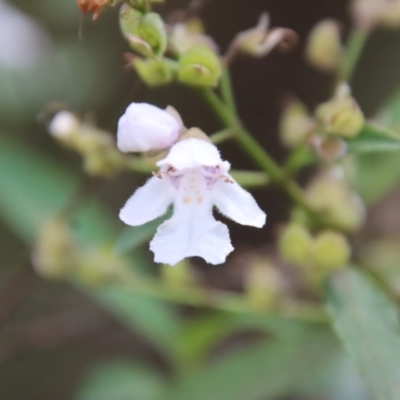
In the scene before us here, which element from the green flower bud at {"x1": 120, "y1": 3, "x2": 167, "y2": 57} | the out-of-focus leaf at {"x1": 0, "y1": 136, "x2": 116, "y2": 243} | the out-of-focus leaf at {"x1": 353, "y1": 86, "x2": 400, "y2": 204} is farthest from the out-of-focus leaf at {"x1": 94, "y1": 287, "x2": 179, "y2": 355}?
the green flower bud at {"x1": 120, "y1": 3, "x2": 167, "y2": 57}

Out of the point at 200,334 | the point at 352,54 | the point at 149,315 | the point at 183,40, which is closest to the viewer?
the point at 183,40

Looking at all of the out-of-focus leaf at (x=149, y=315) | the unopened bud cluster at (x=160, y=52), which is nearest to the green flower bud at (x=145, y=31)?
the unopened bud cluster at (x=160, y=52)

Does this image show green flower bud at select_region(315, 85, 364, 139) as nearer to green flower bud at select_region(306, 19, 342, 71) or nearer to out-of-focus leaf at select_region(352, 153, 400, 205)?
green flower bud at select_region(306, 19, 342, 71)

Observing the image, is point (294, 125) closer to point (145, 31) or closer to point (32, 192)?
point (145, 31)

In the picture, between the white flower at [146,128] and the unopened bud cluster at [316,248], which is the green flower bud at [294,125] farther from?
the white flower at [146,128]

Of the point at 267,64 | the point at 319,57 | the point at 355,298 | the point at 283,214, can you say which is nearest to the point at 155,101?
the point at 267,64

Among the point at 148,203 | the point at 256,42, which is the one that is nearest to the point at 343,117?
the point at 256,42

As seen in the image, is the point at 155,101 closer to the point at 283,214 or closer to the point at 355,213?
the point at 283,214
